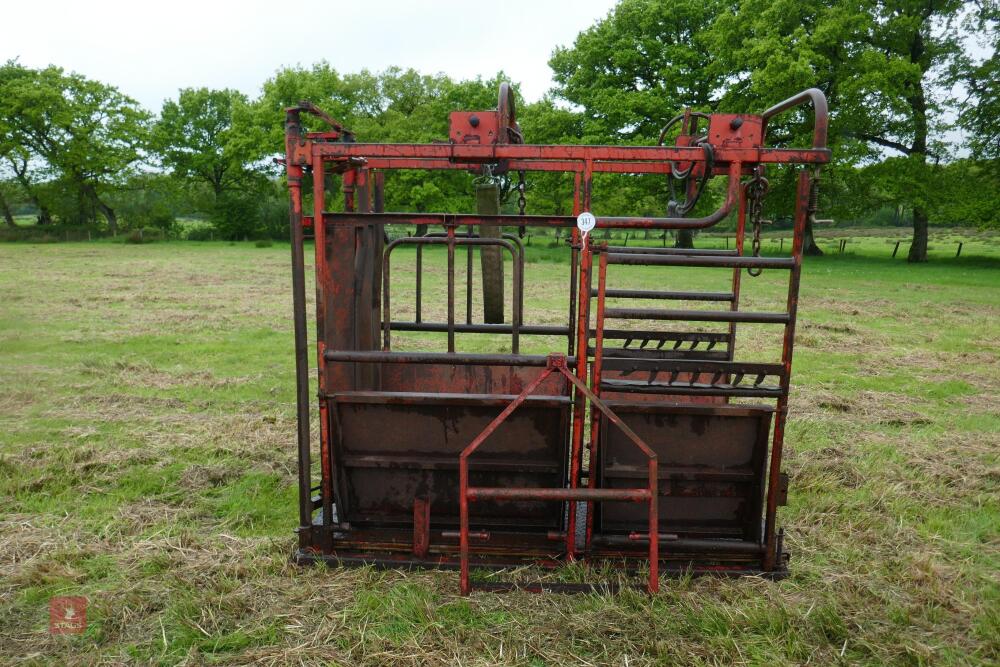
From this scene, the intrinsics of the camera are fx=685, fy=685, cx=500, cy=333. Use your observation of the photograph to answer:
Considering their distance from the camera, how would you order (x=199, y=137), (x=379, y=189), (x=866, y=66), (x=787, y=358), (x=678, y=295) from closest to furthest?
1. (x=787, y=358)
2. (x=379, y=189)
3. (x=678, y=295)
4. (x=866, y=66)
5. (x=199, y=137)

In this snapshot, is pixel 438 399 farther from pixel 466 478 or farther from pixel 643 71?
pixel 643 71

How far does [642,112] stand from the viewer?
30.8 m

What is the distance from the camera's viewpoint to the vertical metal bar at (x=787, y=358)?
12.0 ft

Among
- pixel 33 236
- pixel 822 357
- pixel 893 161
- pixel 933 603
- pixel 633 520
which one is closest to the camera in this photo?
pixel 933 603

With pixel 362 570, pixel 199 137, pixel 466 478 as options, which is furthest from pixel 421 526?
pixel 199 137

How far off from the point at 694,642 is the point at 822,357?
773 centimetres

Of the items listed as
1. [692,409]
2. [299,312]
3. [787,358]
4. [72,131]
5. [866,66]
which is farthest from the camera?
[72,131]

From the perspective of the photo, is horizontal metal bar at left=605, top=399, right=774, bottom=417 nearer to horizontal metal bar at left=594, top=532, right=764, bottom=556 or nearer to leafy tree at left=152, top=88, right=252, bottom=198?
horizontal metal bar at left=594, top=532, right=764, bottom=556

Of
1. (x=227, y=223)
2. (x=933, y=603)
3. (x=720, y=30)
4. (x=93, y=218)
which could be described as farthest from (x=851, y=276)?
(x=93, y=218)

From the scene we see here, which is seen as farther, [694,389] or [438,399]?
[438,399]

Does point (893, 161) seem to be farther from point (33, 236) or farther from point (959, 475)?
point (33, 236)

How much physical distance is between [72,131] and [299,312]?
50023mm

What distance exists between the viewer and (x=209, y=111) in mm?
56844

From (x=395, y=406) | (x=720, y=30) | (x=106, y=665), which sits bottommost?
(x=106, y=665)
